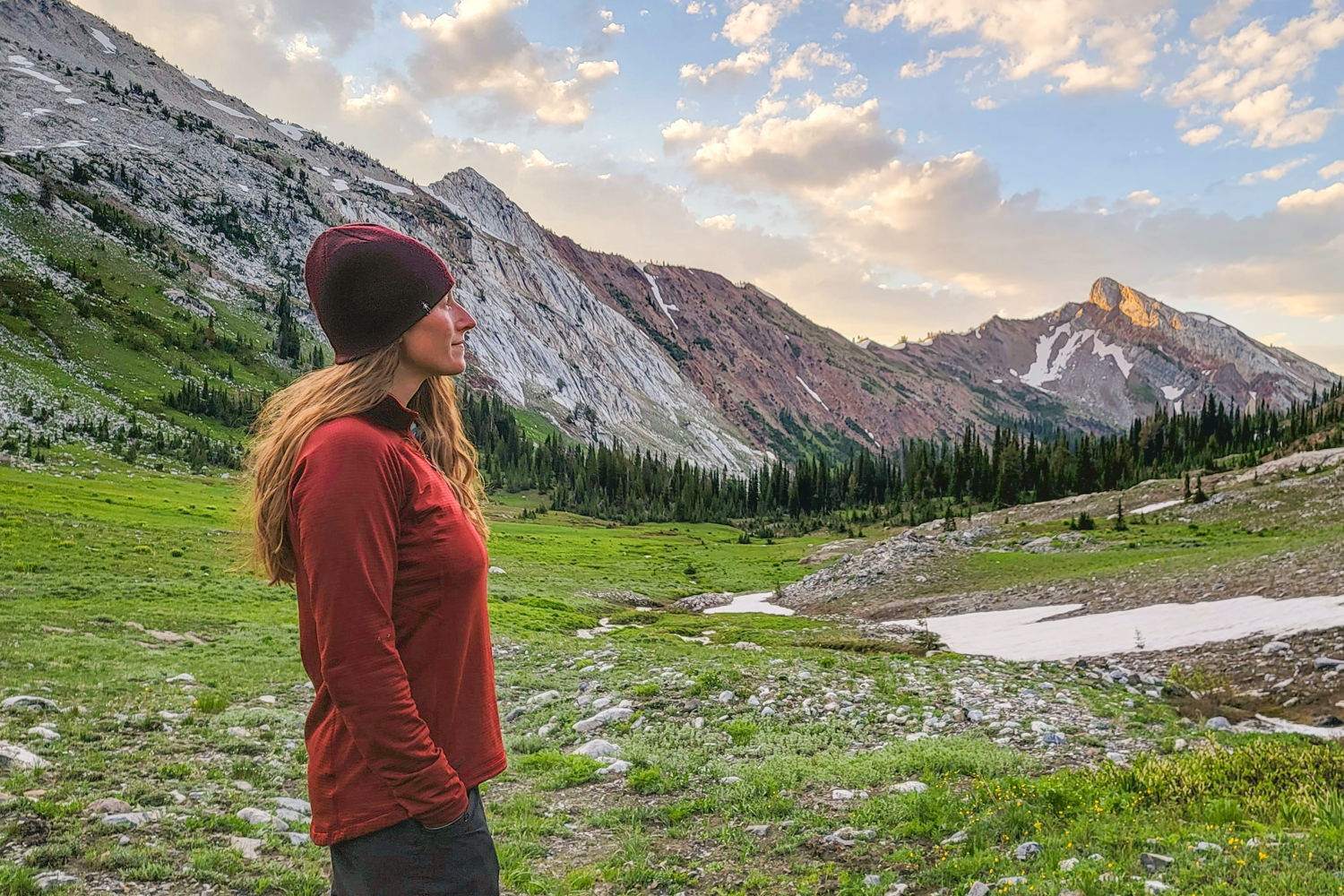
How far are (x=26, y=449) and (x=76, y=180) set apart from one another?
483ft

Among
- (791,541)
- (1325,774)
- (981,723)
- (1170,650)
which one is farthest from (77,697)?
(791,541)

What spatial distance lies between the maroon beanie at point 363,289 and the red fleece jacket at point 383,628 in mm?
377

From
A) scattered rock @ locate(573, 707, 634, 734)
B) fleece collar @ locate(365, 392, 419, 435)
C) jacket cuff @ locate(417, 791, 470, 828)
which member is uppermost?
fleece collar @ locate(365, 392, 419, 435)

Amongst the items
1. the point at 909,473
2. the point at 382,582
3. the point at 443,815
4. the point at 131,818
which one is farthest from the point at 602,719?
the point at 909,473

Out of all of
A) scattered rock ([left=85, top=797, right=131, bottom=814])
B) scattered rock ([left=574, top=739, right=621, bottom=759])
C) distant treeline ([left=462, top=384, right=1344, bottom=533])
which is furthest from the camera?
distant treeline ([left=462, top=384, right=1344, bottom=533])

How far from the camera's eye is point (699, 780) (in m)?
10.0

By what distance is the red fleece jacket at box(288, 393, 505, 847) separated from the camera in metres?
2.87

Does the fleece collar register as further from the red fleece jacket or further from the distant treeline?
the distant treeline

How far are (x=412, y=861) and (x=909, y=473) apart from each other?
467 ft

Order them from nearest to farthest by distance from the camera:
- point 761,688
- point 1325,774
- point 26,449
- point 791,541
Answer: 1. point 1325,774
2. point 761,688
3. point 26,449
4. point 791,541

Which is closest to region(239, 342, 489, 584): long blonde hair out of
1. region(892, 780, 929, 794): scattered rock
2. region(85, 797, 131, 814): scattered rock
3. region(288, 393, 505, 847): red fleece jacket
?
region(288, 393, 505, 847): red fleece jacket

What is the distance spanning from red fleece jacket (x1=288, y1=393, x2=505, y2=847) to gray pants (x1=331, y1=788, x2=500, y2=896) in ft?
0.33

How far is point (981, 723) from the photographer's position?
483 inches

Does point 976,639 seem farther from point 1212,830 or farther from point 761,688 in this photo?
point 1212,830
